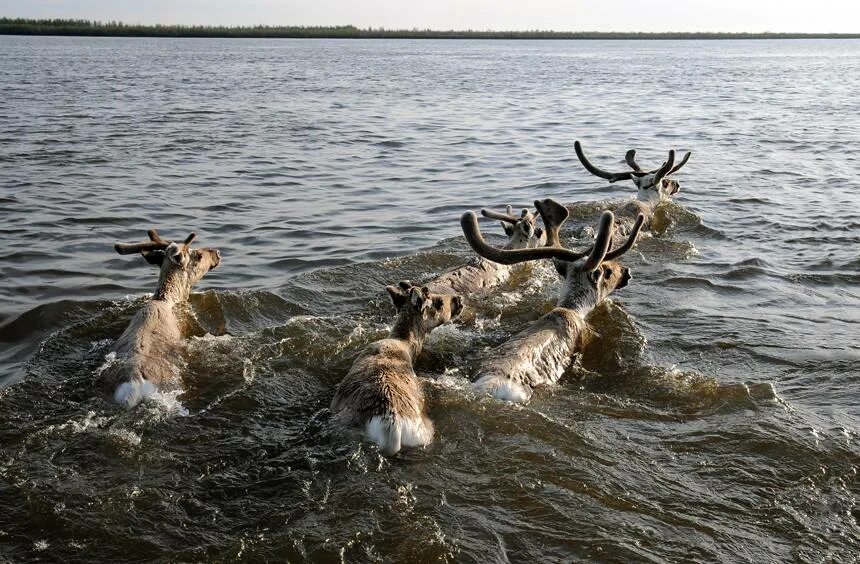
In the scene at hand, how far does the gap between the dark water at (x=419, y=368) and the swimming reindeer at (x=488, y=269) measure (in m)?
0.28

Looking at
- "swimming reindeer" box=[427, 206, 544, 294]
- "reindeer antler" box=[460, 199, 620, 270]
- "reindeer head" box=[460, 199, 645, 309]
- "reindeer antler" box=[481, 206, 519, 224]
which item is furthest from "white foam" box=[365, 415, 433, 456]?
"reindeer antler" box=[481, 206, 519, 224]

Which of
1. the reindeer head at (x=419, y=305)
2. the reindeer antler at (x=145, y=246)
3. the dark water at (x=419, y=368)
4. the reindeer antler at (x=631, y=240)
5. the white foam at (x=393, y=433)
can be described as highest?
the reindeer antler at (x=631, y=240)

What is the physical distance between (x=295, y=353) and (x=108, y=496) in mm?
2790

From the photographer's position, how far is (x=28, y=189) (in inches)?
575

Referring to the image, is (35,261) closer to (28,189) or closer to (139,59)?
(28,189)

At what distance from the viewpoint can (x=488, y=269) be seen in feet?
33.6

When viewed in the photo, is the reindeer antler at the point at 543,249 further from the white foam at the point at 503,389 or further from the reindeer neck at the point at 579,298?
the white foam at the point at 503,389

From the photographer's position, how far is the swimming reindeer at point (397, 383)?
5953 millimetres

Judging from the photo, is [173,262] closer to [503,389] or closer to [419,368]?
[419,368]

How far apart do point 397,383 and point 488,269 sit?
4.05 m

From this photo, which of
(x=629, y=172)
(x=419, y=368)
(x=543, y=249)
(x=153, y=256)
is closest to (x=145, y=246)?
(x=153, y=256)

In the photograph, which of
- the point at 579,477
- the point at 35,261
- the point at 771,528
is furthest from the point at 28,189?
the point at 771,528

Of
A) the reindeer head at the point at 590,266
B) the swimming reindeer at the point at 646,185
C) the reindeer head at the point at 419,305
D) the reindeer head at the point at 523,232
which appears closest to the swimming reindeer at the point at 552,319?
the reindeer head at the point at 590,266

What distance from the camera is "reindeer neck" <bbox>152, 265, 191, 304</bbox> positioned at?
28.2ft
